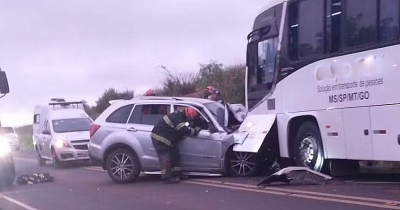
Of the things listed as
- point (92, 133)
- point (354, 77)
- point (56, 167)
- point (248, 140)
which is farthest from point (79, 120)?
point (354, 77)

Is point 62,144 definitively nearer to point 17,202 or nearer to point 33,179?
point 33,179

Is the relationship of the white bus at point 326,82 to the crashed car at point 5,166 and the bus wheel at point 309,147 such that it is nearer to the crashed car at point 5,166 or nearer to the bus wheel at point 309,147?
the bus wheel at point 309,147

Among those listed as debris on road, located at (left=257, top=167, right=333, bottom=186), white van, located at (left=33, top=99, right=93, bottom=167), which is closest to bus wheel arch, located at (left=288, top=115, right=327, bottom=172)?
debris on road, located at (left=257, top=167, right=333, bottom=186)

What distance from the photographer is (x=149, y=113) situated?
16.9 metres

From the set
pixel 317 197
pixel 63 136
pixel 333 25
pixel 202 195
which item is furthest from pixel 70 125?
pixel 317 197

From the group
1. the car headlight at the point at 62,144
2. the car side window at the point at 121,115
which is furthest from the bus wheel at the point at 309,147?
the car headlight at the point at 62,144

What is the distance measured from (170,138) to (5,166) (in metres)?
4.28

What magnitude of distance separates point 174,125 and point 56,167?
31.9 ft

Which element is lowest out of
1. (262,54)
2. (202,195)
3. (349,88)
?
(202,195)

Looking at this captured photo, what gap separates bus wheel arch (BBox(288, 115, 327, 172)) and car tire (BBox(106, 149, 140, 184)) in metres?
3.37

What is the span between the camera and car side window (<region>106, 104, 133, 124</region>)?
16891 millimetres

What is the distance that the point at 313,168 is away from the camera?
584 inches

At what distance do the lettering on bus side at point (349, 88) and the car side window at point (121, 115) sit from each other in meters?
4.59

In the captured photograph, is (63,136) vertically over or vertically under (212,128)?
under
